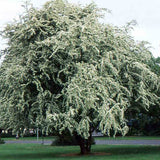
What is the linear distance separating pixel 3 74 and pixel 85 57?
189 inches

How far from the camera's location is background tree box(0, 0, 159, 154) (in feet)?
64.4

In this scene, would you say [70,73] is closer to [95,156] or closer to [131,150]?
[95,156]

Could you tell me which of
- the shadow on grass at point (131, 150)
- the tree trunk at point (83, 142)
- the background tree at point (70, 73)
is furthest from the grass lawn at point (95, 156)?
the background tree at point (70, 73)

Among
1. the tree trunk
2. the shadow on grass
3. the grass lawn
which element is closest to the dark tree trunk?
the tree trunk

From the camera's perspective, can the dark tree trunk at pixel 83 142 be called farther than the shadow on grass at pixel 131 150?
No

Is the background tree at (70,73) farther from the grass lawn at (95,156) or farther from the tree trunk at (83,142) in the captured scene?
the grass lawn at (95,156)

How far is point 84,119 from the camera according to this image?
19438 millimetres

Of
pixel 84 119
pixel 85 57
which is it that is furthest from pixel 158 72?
pixel 84 119

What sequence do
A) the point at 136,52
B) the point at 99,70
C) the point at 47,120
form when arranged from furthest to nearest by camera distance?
1. the point at 136,52
2. the point at 99,70
3. the point at 47,120

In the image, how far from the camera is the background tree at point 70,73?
64.4 feet

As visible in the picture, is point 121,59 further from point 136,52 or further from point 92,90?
point 92,90

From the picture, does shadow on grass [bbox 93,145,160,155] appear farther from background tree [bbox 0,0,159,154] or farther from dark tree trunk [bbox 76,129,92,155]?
background tree [bbox 0,0,159,154]

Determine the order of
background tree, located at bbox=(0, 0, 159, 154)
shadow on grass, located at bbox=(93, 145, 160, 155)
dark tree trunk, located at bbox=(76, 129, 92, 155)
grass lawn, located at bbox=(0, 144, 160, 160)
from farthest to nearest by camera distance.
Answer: shadow on grass, located at bbox=(93, 145, 160, 155), dark tree trunk, located at bbox=(76, 129, 92, 155), grass lawn, located at bbox=(0, 144, 160, 160), background tree, located at bbox=(0, 0, 159, 154)

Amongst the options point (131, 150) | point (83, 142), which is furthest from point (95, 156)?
point (131, 150)
